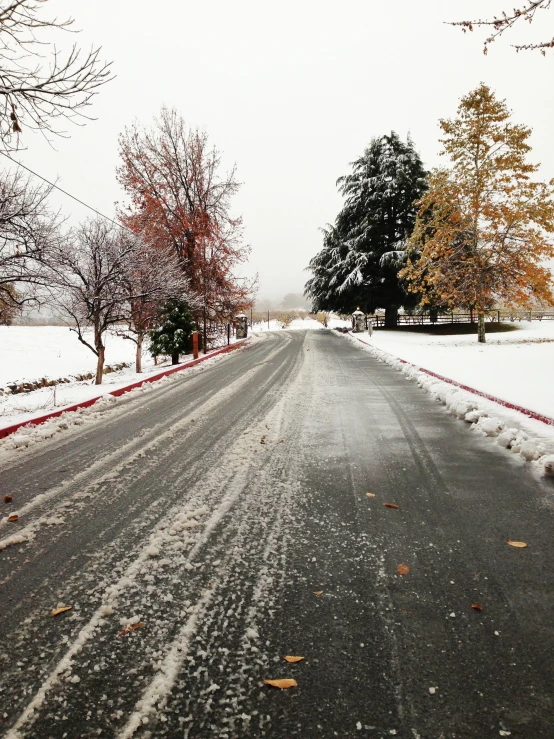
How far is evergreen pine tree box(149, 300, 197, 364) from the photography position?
1688 cm

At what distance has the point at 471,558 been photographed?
2.42m

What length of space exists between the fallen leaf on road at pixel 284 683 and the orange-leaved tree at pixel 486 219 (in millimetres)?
20251

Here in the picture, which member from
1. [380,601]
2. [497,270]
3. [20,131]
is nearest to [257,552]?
[380,601]

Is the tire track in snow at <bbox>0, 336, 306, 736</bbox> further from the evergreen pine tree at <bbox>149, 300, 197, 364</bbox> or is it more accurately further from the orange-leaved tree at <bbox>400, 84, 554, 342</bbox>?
the orange-leaved tree at <bbox>400, 84, 554, 342</bbox>

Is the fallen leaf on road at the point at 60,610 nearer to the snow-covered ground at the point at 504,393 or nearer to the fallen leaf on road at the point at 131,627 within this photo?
the fallen leaf on road at the point at 131,627

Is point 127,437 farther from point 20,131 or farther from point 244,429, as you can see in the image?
point 20,131

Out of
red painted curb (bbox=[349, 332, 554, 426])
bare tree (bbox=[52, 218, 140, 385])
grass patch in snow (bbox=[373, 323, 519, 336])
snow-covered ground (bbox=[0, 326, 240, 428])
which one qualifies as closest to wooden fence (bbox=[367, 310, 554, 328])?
grass patch in snow (bbox=[373, 323, 519, 336])

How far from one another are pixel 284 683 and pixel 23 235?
7.02 metres

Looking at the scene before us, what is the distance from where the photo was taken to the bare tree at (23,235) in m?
6.30

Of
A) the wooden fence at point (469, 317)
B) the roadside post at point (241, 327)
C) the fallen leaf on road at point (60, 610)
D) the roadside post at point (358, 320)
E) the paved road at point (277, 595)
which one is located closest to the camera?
the paved road at point (277, 595)

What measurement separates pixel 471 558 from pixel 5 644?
2398mm

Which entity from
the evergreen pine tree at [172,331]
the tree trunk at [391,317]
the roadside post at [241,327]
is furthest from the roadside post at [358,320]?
the evergreen pine tree at [172,331]

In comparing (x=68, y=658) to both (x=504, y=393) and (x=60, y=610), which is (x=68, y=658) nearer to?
(x=60, y=610)

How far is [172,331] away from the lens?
56.4ft
